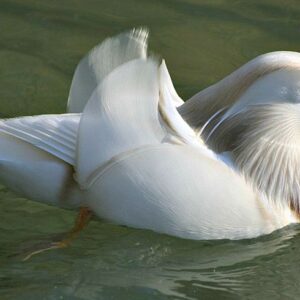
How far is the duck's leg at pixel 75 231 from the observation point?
13.7 feet

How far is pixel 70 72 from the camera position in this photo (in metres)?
5.61

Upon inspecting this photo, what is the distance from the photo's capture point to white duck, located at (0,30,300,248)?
388 centimetres

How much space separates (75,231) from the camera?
4.28 metres

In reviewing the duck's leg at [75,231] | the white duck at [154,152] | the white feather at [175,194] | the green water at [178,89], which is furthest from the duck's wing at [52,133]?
the green water at [178,89]

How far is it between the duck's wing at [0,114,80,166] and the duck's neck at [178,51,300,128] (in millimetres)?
496

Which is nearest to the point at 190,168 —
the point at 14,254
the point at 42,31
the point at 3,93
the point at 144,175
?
the point at 144,175

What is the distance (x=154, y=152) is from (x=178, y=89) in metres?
1.71

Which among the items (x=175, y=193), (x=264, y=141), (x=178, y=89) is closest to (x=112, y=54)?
(x=175, y=193)

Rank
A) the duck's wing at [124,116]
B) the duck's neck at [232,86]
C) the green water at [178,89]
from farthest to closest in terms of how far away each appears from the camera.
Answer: the duck's neck at [232,86] → the green water at [178,89] → the duck's wing at [124,116]

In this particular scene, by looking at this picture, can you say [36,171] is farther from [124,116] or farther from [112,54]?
[112,54]

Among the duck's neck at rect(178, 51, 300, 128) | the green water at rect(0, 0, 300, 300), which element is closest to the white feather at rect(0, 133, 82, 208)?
the green water at rect(0, 0, 300, 300)

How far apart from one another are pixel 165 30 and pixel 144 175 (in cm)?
245

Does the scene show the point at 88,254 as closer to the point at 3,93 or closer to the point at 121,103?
the point at 121,103

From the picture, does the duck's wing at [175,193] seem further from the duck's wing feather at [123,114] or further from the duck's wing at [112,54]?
the duck's wing at [112,54]
